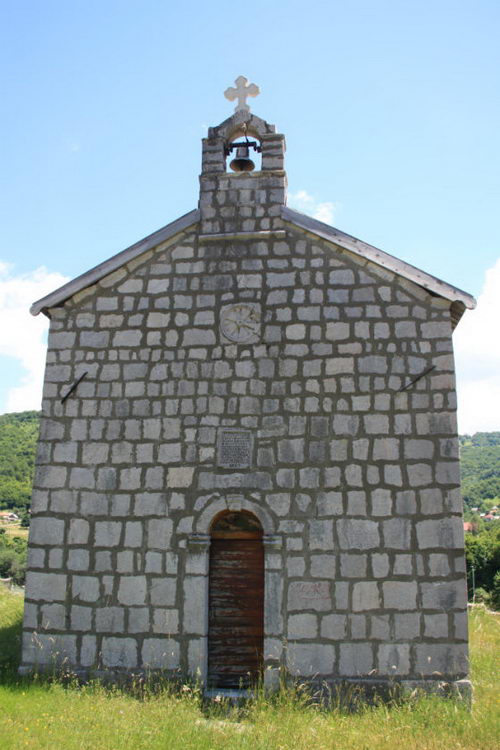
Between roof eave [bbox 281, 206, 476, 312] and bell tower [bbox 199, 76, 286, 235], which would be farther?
bell tower [bbox 199, 76, 286, 235]

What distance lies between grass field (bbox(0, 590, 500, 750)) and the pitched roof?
4.62 m

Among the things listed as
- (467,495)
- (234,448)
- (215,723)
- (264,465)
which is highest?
(467,495)

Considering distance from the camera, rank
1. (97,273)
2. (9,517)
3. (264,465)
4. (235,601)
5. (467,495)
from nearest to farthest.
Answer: (235,601)
(264,465)
(97,273)
(9,517)
(467,495)

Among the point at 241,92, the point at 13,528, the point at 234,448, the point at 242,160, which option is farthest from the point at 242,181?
the point at 13,528

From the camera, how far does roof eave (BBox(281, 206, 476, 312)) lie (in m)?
7.52

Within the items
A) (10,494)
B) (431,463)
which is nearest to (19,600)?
(431,463)

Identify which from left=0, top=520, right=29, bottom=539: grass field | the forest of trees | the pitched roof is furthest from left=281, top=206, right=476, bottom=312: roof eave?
left=0, top=520, right=29, bottom=539: grass field

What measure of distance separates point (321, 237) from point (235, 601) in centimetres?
475

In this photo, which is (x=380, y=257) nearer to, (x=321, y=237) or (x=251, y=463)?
(x=321, y=237)

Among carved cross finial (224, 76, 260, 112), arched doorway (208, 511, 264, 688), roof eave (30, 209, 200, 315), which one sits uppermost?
carved cross finial (224, 76, 260, 112)

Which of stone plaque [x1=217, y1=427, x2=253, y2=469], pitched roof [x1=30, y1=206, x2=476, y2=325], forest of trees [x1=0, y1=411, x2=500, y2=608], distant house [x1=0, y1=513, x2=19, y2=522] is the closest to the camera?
stone plaque [x1=217, y1=427, x2=253, y2=469]

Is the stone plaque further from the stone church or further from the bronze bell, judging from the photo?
the bronze bell

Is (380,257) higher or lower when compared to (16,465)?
lower

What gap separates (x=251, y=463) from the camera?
741cm
